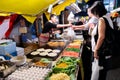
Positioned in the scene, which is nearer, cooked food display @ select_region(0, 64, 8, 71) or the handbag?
cooked food display @ select_region(0, 64, 8, 71)

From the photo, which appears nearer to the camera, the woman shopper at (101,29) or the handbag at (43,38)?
the woman shopper at (101,29)

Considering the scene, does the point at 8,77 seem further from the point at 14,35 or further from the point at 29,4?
the point at 14,35

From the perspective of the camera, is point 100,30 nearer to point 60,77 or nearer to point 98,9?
point 98,9

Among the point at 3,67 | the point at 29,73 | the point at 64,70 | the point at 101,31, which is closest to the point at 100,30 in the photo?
the point at 101,31

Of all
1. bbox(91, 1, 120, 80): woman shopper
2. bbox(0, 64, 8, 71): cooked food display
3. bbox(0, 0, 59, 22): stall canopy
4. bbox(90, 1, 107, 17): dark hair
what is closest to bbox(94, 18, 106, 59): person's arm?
bbox(91, 1, 120, 80): woman shopper

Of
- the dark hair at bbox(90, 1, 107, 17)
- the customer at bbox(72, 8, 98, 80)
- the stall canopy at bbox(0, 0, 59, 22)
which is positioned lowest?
the customer at bbox(72, 8, 98, 80)

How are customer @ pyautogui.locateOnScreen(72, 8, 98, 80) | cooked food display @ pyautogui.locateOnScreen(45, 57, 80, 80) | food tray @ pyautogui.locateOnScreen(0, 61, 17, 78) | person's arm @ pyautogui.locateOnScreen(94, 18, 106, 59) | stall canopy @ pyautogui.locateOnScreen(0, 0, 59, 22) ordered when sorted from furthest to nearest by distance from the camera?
customer @ pyautogui.locateOnScreen(72, 8, 98, 80) < person's arm @ pyautogui.locateOnScreen(94, 18, 106, 59) < cooked food display @ pyautogui.locateOnScreen(45, 57, 80, 80) < food tray @ pyautogui.locateOnScreen(0, 61, 17, 78) < stall canopy @ pyautogui.locateOnScreen(0, 0, 59, 22)

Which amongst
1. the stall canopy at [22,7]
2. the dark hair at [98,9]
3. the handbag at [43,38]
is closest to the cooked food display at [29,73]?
the stall canopy at [22,7]

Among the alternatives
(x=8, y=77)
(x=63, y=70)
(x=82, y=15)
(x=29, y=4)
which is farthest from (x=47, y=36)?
(x=82, y=15)

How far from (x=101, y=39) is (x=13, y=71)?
1842 millimetres

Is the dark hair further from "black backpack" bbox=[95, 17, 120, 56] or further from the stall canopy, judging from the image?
the stall canopy

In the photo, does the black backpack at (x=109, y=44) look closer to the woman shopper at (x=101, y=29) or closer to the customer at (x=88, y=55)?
the woman shopper at (x=101, y=29)

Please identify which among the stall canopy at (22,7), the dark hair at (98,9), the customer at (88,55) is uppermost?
the dark hair at (98,9)

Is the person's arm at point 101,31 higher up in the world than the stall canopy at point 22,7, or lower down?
lower down
